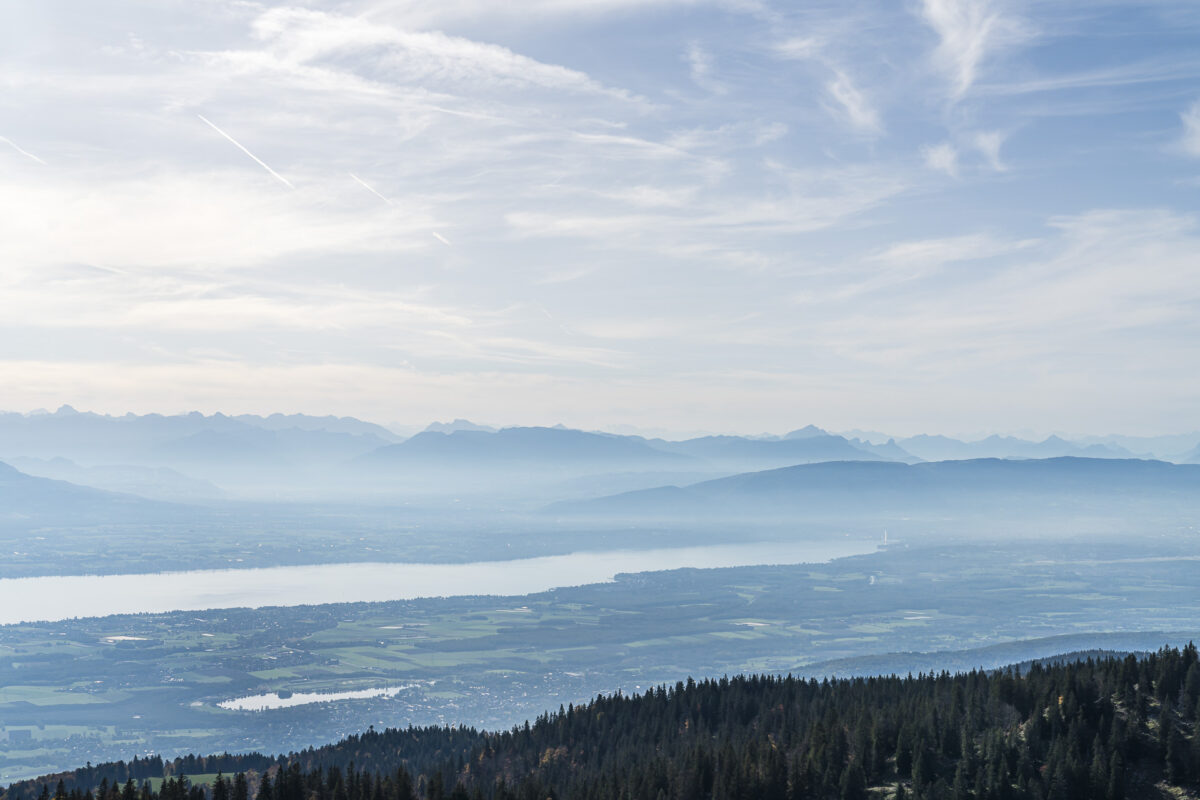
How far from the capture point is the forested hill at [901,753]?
78.9 meters

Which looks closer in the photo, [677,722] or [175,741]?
[677,722]

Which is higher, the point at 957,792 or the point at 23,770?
the point at 957,792

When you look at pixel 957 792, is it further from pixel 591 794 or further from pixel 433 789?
pixel 433 789

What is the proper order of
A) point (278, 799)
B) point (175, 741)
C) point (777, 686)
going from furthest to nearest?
point (175, 741) → point (777, 686) → point (278, 799)

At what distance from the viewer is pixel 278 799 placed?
281ft

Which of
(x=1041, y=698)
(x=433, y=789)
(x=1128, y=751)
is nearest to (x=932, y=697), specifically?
(x=1041, y=698)

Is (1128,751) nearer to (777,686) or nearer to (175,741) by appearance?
(777,686)

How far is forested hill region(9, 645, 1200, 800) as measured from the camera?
3108 inches

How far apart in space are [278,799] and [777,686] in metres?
67.1

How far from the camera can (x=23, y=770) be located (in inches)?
7032

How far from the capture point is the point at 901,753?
8600 centimetres

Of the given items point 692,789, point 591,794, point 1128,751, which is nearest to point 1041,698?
point 1128,751

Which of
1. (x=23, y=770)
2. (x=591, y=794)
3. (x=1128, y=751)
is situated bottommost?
(x=23, y=770)

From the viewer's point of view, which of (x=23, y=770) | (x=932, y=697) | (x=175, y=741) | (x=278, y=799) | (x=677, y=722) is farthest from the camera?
(x=175, y=741)
